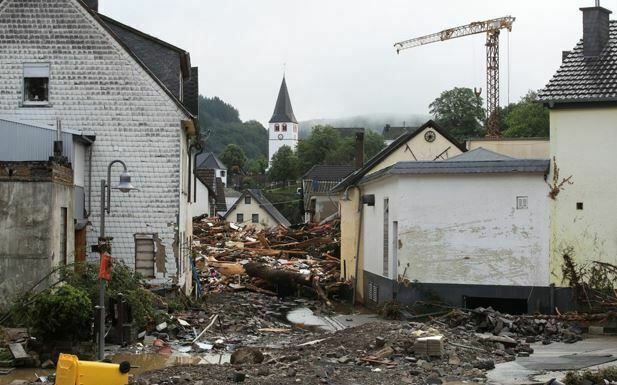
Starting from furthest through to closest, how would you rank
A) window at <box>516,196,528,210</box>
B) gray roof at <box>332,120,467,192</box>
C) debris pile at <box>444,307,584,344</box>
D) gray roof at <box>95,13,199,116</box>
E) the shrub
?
gray roof at <box>332,120,467,192</box> → gray roof at <box>95,13,199,116</box> → window at <box>516,196,528,210</box> → debris pile at <box>444,307,584,344</box> → the shrub

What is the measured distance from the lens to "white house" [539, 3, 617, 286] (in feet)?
71.6

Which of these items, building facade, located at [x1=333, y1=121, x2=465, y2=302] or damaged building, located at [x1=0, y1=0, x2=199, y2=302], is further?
building facade, located at [x1=333, y1=121, x2=465, y2=302]

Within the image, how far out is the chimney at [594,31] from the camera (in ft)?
75.2

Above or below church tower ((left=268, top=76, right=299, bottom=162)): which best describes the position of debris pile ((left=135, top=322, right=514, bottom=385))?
below

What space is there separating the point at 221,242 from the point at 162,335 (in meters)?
32.1

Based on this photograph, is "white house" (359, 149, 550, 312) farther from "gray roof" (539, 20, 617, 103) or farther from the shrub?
the shrub

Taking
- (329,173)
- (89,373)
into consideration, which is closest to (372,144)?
(329,173)

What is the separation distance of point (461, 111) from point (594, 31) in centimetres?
8518

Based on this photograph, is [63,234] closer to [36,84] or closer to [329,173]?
[36,84]

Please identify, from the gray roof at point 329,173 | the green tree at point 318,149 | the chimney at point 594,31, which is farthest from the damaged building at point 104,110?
the green tree at point 318,149

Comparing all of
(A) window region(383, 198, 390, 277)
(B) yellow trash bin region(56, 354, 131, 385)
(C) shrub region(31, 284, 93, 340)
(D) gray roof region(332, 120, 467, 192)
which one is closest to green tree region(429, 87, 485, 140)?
(D) gray roof region(332, 120, 467, 192)

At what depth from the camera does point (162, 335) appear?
2002 centimetres

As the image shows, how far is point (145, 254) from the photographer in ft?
82.6

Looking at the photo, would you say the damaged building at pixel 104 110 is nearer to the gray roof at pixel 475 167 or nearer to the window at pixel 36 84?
the window at pixel 36 84
